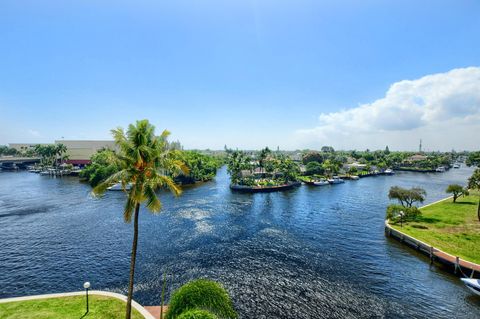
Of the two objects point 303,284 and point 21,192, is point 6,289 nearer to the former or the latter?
point 303,284

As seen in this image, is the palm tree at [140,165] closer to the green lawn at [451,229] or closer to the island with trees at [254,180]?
the green lawn at [451,229]

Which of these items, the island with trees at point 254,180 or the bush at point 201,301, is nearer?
the bush at point 201,301

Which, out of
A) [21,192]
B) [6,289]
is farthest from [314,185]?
[21,192]

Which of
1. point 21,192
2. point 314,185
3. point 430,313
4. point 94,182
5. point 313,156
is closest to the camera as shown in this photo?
point 430,313

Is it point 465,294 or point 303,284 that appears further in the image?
point 303,284

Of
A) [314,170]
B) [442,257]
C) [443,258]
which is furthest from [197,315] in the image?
[314,170]

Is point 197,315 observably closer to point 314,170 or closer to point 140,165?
point 140,165

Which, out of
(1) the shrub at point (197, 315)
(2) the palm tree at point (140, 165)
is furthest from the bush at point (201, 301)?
(2) the palm tree at point (140, 165)
